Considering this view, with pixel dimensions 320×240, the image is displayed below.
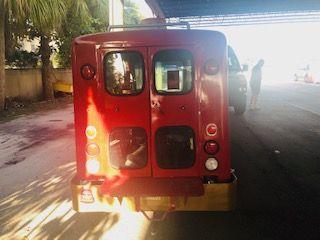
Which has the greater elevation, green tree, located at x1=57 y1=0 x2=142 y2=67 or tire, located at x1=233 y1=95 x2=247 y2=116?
green tree, located at x1=57 y1=0 x2=142 y2=67

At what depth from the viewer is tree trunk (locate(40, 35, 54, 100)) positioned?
1855 cm

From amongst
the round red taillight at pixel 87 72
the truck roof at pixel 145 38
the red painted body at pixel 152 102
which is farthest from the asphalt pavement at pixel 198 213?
the truck roof at pixel 145 38

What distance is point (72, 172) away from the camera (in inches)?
288

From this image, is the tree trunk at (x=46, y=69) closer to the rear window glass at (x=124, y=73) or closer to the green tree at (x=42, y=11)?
the green tree at (x=42, y=11)

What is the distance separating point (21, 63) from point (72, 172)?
46.3 ft

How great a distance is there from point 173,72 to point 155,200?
1.58 meters

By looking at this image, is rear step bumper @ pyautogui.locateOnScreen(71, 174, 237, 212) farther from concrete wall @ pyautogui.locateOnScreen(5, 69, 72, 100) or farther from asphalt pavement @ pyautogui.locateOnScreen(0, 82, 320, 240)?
concrete wall @ pyautogui.locateOnScreen(5, 69, 72, 100)

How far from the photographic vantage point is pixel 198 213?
5.13 metres

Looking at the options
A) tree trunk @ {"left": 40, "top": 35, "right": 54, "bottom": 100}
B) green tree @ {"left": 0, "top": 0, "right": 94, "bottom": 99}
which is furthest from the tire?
tree trunk @ {"left": 40, "top": 35, "right": 54, "bottom": 100}

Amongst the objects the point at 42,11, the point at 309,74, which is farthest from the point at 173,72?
the point at 309,74

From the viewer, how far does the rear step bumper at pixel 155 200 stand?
427 centimetres

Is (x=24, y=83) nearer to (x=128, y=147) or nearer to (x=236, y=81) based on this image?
(x=236, y=81)

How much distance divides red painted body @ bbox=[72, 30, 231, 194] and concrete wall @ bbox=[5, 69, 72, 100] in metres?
13.8

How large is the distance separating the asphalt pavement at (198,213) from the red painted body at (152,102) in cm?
67
